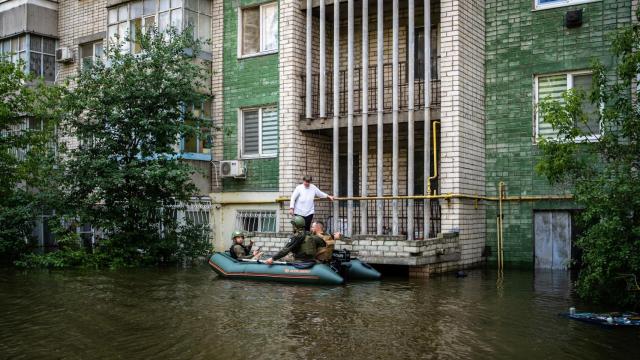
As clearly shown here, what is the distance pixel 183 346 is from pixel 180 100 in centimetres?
1128

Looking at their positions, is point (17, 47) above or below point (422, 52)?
above

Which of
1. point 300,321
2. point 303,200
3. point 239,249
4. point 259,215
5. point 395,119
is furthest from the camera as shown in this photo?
point 259,215

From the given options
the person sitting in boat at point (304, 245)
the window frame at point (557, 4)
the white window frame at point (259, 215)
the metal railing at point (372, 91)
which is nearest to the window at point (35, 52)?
the white window frame at point (259, 215)

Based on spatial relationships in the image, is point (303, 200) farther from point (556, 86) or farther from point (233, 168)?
point (556, 86)

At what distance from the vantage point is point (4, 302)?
39.4 ft

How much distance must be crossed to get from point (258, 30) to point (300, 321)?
42.6 feet

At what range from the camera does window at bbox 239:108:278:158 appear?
2022 centimetres

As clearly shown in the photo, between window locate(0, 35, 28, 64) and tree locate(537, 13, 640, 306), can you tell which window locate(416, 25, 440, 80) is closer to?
tree locate(537, 13, 640, 306)

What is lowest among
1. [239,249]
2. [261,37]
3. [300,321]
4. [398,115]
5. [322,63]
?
[300,321]

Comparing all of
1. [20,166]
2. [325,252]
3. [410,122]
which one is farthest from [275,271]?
[20,166]

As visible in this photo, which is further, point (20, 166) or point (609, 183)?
point (20, 166)

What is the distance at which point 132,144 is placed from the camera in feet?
60.7

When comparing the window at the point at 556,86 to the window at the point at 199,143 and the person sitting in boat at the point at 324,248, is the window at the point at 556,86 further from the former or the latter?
the window at the point at 199,143

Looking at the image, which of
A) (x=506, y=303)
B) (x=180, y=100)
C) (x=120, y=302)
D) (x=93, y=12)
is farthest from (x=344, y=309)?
(x=93, y=12)
